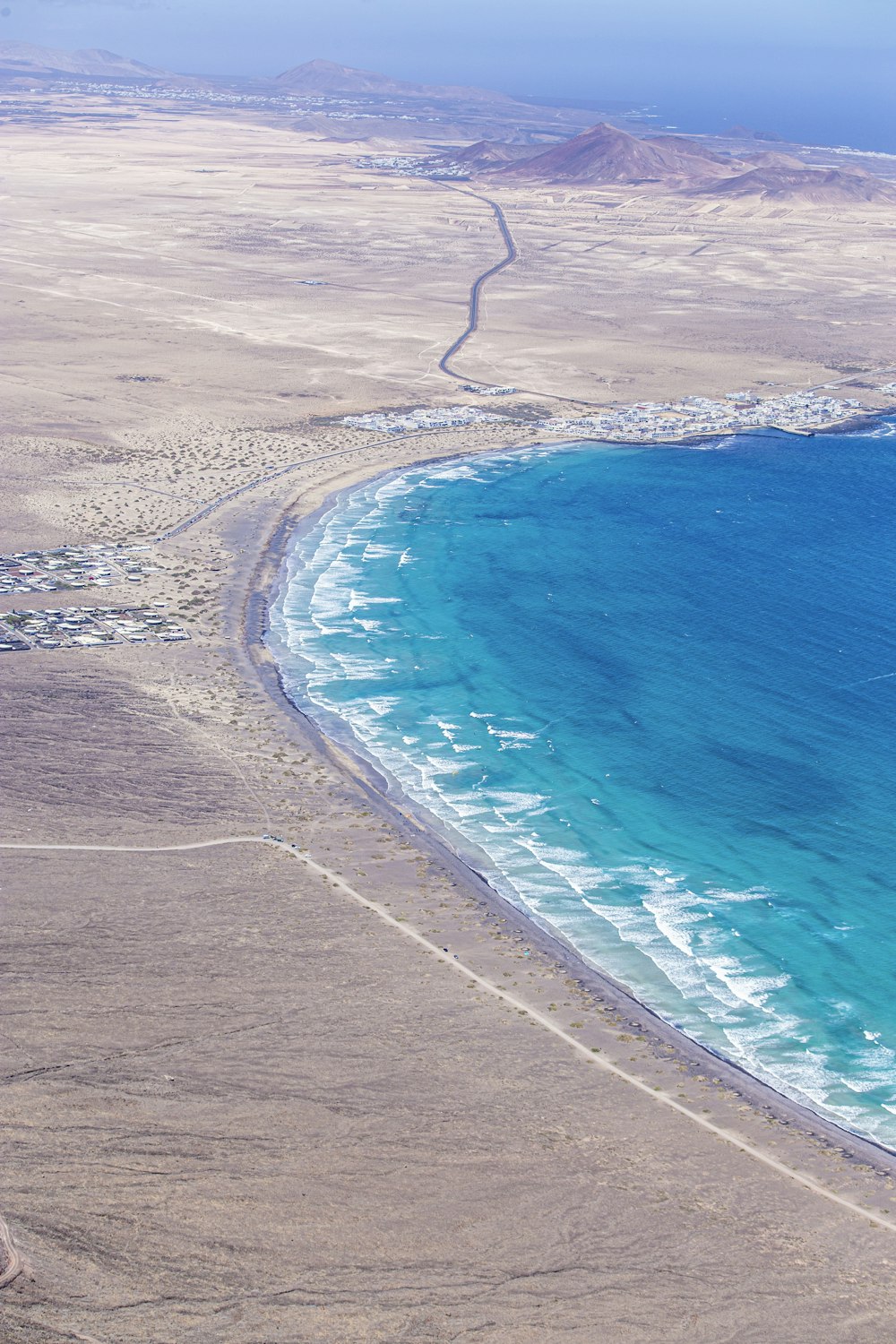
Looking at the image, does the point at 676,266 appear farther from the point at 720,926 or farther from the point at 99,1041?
the point at 99,1041

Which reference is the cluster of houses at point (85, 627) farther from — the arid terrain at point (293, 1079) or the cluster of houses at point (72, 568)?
the cluster of houses at point (72, 568)

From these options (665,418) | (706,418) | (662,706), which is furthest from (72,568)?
(706,418)

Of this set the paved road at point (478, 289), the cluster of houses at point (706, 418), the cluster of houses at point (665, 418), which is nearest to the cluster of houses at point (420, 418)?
the cluster of houses at point (665, 418)

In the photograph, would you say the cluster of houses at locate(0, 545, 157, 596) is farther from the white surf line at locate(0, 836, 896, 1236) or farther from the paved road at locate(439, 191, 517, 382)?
the paved road at locate(439, 191, 517, 382)

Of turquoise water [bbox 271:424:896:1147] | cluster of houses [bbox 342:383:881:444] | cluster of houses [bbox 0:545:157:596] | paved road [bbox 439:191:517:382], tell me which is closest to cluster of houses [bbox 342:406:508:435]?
cluster of houses [bbox 342:383:881:444]

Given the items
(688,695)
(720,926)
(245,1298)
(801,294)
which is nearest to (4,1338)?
(245,1298)

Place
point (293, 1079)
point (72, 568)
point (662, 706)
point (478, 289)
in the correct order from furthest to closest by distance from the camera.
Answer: point (478, 289)
point (72, 568)
point (662, 706)
point (293, 1079)

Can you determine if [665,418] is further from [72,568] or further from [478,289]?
[72,568]
